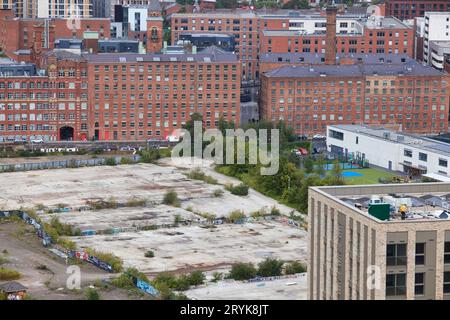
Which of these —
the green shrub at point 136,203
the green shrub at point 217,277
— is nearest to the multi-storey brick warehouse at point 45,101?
the green shrub at point 136,203

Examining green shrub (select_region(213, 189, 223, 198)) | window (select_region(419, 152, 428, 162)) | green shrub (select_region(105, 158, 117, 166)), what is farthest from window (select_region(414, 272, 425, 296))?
green shrub (select_region(105, 158, 117, 166))

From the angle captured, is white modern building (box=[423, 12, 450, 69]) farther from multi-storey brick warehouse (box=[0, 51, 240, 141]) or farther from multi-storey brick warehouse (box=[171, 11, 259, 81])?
multi-storey brick warehouse (box=[0, 51, 240, 141])

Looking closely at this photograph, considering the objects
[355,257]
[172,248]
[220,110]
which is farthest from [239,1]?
[355,257]

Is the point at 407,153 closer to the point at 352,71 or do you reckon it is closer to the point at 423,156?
the point at 423,156

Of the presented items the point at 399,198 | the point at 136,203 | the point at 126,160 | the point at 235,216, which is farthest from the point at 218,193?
the point at 399,198

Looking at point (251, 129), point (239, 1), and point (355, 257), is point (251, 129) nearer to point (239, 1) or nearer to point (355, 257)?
point (355, 257)

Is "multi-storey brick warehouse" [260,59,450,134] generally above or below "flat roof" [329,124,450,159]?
above

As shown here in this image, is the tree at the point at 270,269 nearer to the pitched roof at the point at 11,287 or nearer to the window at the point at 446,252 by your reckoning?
the pitched roof at the point at 11,287
